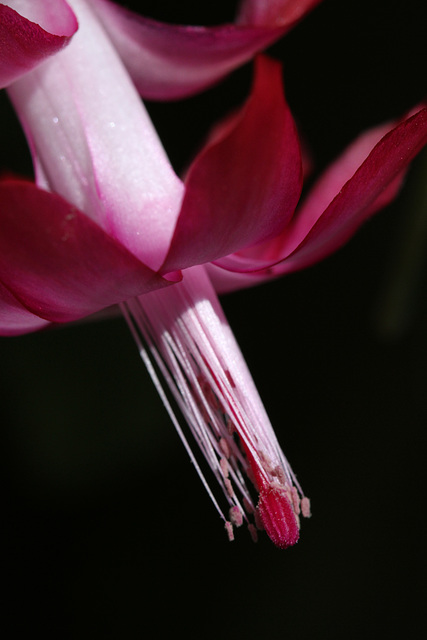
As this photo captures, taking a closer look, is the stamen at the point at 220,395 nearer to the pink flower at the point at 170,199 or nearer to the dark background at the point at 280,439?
the pink flower at the point at 170,199

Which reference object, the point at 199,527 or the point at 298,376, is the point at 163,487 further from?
the point at 298,376

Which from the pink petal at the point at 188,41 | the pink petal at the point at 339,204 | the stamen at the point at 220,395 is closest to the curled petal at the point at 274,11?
the pink petal at the point at 188,41

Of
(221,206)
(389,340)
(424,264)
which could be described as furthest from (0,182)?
(389,340)

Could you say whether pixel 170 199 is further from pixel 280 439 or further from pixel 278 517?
pixel 280 439

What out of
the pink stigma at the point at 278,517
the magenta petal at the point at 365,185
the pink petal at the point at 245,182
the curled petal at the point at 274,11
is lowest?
the pink stigma at the point at 278,517

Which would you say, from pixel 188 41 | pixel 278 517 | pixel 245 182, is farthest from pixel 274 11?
pixel 278 517

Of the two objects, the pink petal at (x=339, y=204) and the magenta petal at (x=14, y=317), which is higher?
the magenta petal at (x=14, y=317)
